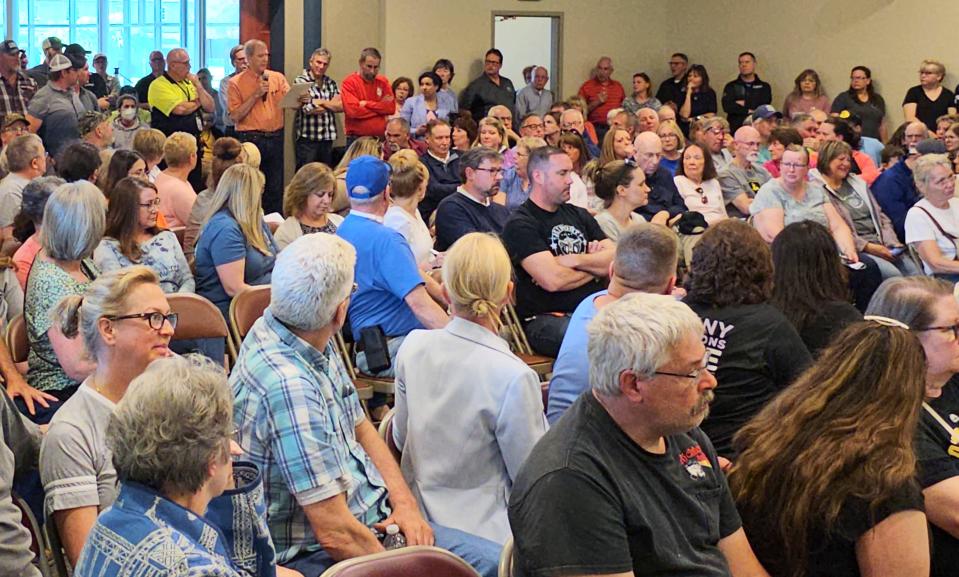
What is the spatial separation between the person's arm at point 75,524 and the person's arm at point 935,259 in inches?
220

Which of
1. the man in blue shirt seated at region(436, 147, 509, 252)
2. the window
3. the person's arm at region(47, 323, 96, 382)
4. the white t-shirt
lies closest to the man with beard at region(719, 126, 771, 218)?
the white t-shirt

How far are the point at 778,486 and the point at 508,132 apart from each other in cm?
794

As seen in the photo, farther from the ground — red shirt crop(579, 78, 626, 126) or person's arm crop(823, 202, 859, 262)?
red shirt crop(579, 78, 626, 126)

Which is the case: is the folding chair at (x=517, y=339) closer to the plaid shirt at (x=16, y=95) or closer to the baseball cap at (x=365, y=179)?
the baseball cap at (x=365, y=179)

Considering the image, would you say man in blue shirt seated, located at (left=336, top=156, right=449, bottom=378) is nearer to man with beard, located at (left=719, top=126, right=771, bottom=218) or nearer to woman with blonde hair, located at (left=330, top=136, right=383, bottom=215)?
woman with blonde hair, located at (left=330, top=136, right=383, bottom=215)

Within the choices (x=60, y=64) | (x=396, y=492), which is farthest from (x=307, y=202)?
(x=60, y=64)

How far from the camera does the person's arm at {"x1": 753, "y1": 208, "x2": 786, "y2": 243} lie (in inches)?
289

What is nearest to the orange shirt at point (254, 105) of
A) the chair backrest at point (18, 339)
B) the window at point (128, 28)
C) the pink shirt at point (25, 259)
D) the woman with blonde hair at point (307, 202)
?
the window at point (128, 28)

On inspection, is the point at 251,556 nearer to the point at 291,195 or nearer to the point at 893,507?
the point at 893,507

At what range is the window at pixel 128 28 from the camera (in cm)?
1548

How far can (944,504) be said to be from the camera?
2.75 metres

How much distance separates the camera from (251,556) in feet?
7.51

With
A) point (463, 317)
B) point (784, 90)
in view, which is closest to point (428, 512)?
point (463, 317)

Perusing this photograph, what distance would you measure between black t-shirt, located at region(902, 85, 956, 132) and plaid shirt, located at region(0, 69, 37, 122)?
26.3 ft
